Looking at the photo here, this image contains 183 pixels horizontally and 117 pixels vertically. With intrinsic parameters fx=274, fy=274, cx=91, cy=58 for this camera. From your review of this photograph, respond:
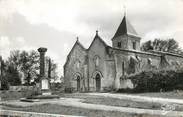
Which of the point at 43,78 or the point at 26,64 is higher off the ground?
the point at 26,64

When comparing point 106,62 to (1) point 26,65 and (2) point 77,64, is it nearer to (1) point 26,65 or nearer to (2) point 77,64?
(2) point 77,64

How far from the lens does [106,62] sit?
2898 centimetres

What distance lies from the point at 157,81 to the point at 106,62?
33.3ft

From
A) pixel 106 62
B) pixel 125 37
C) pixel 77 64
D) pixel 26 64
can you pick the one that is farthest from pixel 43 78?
pixel 125 37

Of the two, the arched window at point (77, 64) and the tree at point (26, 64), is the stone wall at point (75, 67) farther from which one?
the tree at point (26, 64)

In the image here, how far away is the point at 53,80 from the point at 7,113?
2577 cm

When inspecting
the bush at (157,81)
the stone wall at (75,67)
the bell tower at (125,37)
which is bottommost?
the bush at (157,81)

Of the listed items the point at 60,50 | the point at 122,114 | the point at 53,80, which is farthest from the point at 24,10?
the point at 53,80

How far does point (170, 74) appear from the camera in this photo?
60.7 feet

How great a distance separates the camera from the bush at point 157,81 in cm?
1785

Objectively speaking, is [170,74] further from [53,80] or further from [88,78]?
[53,80]

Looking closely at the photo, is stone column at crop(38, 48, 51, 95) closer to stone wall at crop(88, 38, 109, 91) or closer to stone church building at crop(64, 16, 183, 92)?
stone church building at crop(64, 16, 183, 92)

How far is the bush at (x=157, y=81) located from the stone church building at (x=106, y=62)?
6156mm

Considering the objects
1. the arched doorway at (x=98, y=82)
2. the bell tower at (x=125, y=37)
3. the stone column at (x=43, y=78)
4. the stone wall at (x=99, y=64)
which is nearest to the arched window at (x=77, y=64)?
the stone wall at (x=99, y=64)
